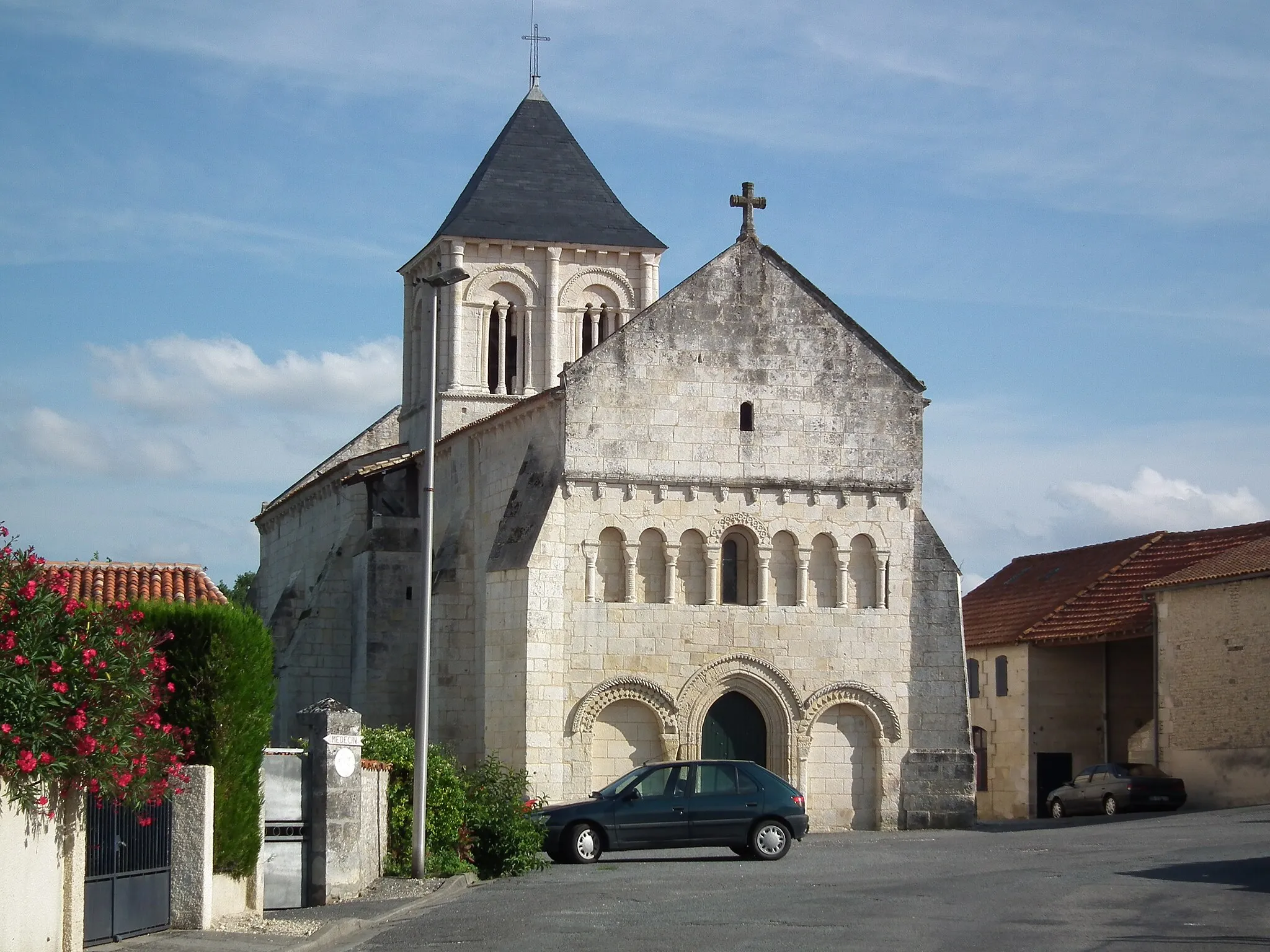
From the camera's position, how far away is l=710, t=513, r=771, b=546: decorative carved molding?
31219 mm

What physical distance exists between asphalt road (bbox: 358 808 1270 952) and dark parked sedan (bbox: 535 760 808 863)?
364 mm

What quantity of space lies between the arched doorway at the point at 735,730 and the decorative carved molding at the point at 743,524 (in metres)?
2.82

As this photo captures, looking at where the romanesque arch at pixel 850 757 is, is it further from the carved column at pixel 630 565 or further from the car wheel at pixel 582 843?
the car wheel at pixel 582 843

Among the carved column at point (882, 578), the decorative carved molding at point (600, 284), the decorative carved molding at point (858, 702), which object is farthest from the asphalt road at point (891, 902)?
the decorative carved molding at point (600, 284)

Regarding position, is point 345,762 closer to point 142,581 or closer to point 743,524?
point 142,581

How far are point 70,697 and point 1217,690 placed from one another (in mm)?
28184

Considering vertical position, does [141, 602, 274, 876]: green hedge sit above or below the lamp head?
below

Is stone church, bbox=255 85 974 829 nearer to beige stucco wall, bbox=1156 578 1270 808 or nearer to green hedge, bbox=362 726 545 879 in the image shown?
green hedge, bbox=362 726 545 879

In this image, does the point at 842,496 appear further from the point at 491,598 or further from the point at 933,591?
the point at 491,598

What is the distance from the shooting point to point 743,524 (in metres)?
31.3

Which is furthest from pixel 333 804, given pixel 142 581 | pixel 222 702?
pixel 142 581

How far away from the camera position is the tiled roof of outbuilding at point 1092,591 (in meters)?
41.3

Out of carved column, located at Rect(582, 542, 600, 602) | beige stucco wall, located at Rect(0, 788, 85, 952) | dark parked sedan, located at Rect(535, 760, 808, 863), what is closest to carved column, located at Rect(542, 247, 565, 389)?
carved column, located at Rect(582, 542, 600, 602)

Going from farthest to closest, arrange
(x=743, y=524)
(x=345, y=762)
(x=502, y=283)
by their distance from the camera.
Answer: (x=502, y=283), (x=743, y=524), (x=345, y=762)
